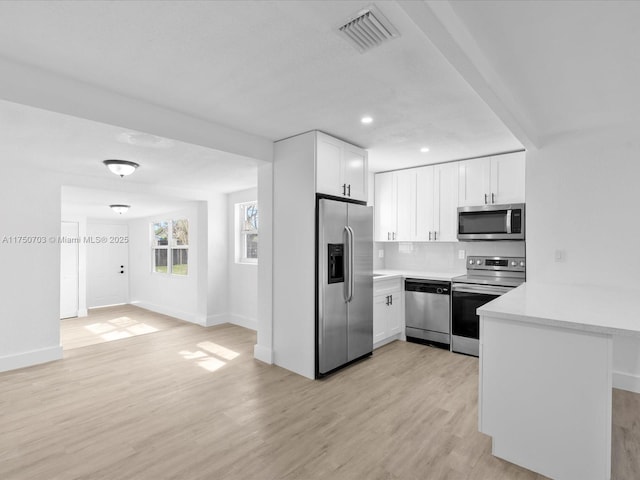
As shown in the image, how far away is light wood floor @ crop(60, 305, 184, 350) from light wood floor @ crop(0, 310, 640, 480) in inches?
47.2

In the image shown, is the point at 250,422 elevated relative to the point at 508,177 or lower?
lower

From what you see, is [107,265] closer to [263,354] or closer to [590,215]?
[263,354]

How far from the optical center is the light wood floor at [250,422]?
82.7 inches

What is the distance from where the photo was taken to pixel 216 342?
4840mm

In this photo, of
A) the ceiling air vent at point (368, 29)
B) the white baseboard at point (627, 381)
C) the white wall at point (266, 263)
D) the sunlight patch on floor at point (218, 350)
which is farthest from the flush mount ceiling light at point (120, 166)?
the white baseboard at point (627, 381)

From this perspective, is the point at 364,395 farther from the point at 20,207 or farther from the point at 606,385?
the point at 20,207

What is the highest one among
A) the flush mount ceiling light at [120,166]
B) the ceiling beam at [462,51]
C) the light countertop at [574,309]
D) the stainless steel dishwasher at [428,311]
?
the ceiling beam at [462,51]

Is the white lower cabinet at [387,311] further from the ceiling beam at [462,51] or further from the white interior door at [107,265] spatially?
the white interior door at [107,265]

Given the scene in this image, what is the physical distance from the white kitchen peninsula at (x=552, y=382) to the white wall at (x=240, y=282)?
13.0 feet

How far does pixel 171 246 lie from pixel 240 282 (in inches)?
91.5

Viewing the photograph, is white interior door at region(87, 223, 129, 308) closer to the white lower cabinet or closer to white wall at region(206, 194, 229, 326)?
white wall at region(206, 194, 229, 326)

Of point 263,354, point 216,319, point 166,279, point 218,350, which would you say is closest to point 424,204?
point 263,354

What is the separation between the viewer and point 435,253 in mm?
5004

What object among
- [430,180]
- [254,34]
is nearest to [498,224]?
[430,180]
